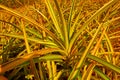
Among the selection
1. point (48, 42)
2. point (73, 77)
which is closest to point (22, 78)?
point (48, 42)

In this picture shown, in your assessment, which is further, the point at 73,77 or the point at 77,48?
the point at 77,48

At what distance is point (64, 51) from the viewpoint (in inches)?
34.2

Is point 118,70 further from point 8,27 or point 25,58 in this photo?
point 8,27

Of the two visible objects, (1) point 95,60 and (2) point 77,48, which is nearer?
(1) point 95,60

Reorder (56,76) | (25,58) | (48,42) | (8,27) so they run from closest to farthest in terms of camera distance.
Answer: (25,58) → (56,76) → (48,42) → (8,27)

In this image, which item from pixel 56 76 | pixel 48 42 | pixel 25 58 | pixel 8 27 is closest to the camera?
pixel 25 58

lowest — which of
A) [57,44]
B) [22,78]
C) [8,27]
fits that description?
[22,78]

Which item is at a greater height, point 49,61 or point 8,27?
point 8,27

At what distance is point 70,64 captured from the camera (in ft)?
2.89

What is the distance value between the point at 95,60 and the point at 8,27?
2.82 feet

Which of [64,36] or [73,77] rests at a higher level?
[64,36]

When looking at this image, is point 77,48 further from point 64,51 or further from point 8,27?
point 8,27

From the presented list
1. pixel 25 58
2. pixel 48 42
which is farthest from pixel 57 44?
pixel 25 58

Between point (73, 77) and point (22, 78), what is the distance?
297 mm
